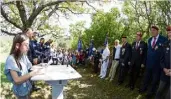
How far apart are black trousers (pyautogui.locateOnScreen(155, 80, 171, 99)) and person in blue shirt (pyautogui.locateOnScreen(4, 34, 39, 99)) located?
9.88ft

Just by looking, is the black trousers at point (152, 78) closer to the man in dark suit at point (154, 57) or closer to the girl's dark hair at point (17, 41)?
the man in dark suit at point (154, 57)

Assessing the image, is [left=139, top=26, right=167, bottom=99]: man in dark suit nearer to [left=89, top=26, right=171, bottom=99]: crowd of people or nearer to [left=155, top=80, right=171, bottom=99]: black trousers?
[left=89, top=26, right=171, bottom=99]: crowd of people

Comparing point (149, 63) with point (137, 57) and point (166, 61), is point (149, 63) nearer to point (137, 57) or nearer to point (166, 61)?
point (137, 57)

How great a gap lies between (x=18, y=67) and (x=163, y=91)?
3397mm

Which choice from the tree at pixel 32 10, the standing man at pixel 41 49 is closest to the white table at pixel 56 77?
the standing man at pixel 41 49

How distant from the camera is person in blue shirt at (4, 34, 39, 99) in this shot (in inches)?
134

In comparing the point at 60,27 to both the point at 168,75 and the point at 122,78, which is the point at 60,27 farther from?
the point at 168,75

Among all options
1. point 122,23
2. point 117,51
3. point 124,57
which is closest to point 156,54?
point 124,57

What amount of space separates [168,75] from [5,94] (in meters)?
4.61

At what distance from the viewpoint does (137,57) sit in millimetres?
8141

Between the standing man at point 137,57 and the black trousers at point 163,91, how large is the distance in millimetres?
1922

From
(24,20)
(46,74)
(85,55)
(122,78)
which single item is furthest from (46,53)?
(85,55)

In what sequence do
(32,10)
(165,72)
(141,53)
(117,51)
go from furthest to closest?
(32,10) < (117,51) < (141,53) < (165,72)

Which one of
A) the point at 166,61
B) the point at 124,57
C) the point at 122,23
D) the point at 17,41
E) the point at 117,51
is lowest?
the point at 124,57
